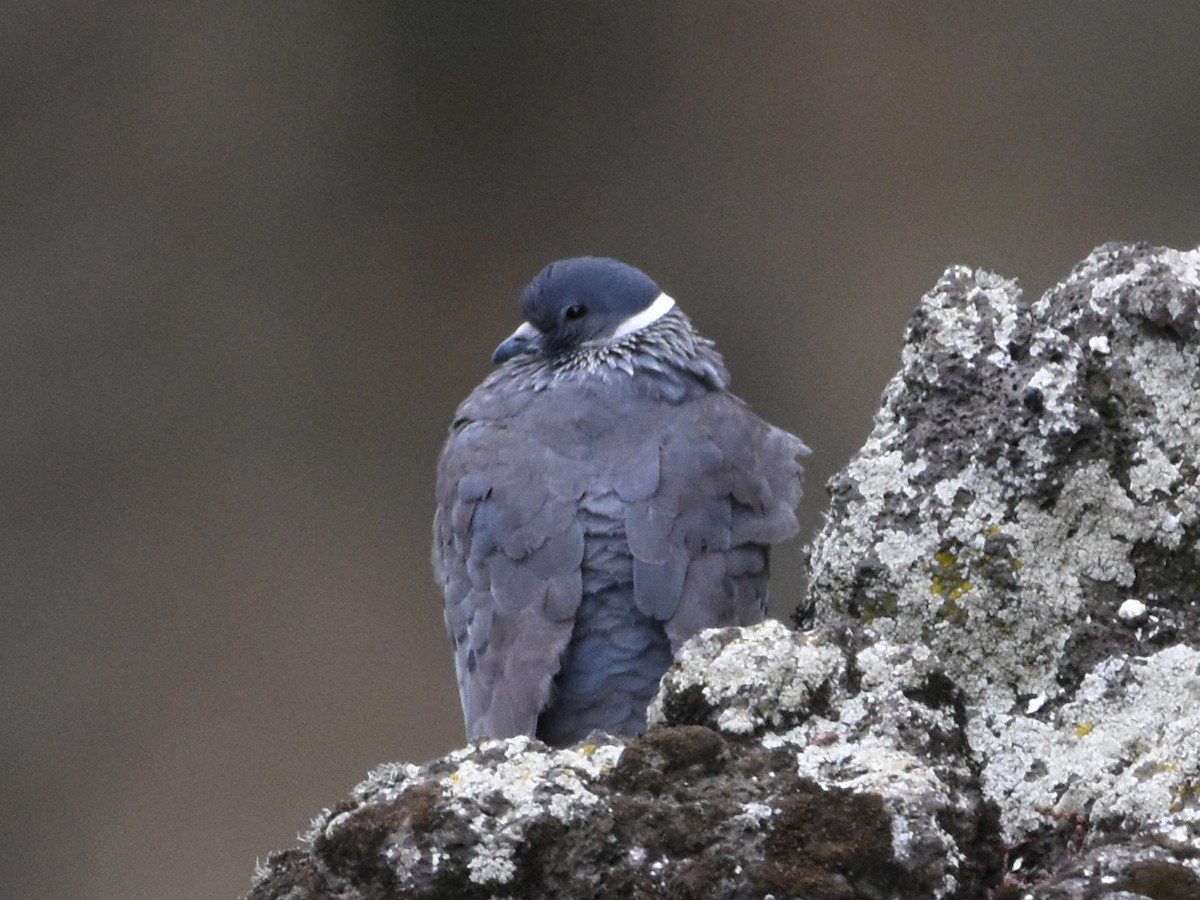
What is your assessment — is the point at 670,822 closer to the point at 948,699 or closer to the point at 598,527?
the point at 948,699

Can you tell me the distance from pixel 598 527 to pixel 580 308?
0.91 m

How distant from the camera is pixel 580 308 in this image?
4.11 meters

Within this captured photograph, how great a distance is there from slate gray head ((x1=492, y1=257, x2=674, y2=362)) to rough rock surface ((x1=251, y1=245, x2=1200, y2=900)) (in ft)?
4.96

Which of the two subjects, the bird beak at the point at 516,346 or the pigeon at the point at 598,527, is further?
the bird beak at the point at 516,346

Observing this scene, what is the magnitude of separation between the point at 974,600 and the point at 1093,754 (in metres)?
0.26

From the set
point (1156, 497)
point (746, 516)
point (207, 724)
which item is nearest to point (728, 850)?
point (1156, 497)

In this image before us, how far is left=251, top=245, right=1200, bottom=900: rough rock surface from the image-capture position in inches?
72.1

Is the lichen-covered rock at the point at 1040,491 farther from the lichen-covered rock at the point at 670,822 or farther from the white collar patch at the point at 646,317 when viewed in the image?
the white collar patch at the point at 646,317

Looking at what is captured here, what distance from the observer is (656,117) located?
6273mm

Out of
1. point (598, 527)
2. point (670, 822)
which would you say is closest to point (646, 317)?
point (598, 527)

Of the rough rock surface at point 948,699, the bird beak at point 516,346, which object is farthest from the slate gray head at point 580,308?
the rough rock surface at point 948,699

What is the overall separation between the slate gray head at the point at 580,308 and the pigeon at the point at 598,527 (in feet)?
0.69

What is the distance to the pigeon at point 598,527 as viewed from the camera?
3178 millimetres

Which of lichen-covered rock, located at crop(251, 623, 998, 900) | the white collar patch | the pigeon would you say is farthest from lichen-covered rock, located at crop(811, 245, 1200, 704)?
the white collar patch
